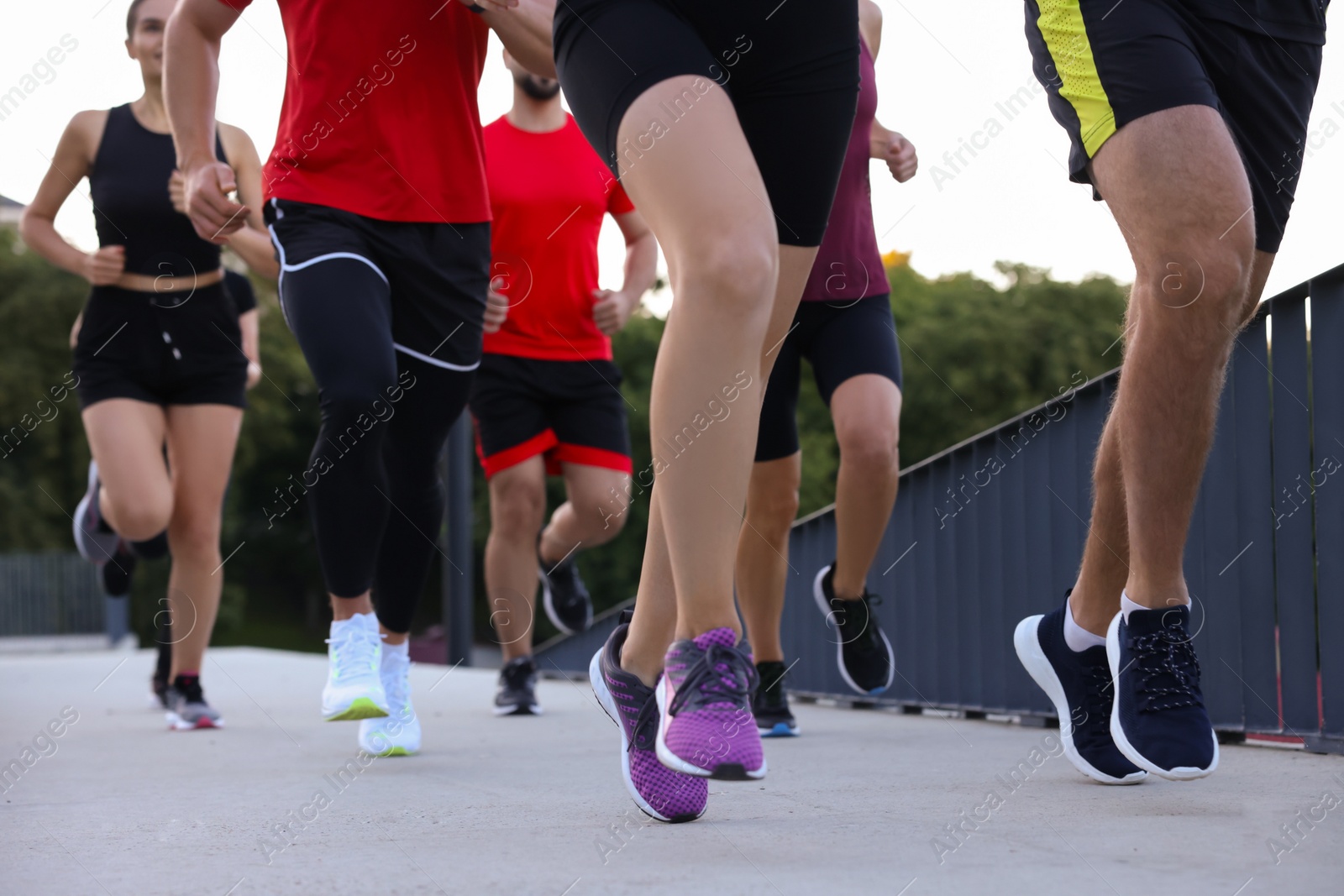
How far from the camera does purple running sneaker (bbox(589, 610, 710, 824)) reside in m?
2.16

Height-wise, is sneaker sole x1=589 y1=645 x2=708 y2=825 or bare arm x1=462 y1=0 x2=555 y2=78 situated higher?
bare arm x1=462 y1=0 x2=555 y2=78

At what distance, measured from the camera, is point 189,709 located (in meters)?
4.50

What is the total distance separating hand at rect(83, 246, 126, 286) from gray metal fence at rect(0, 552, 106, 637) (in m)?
22.8

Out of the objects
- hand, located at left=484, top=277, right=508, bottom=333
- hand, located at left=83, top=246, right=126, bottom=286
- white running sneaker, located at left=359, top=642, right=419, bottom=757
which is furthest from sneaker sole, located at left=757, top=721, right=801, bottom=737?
hand, located at left=83, top=246, right=126, bottom=286

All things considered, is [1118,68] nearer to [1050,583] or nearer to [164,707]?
[1050,583]

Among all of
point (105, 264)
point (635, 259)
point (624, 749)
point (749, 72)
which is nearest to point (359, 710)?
point (624, 749)

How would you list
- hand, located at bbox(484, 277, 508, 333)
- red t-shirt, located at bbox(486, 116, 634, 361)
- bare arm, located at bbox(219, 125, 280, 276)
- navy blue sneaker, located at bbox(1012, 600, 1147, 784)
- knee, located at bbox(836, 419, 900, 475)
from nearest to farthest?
navy blue sneaker, located at bbox(1012, 600, 1147, 784)
knee, located at bbox(836, 419, 900, 475)
hand, located at bbox(484, 277, 508, 333)
bare arm, located at bbox(219, 125, 280, 276)
red t-shirt, located at bbox(486, 116, 634, 361)

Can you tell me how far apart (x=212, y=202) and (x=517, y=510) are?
2266 mm

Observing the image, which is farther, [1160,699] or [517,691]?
[517,691]

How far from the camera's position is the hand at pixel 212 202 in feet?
10.3

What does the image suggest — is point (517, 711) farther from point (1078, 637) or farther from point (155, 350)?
point (1078, 637)

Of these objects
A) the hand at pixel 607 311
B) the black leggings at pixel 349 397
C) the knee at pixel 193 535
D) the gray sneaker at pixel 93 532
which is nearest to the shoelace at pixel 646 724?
the black leggings at pixel 349 397

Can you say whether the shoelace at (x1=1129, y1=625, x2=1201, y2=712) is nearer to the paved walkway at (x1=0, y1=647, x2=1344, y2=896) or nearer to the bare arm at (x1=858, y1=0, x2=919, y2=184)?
the paved walkway at (x1=0, y1=647, x2=1344, y2=896)

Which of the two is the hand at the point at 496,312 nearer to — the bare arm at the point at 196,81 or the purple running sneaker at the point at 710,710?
the bare arm at the point at 196,81
